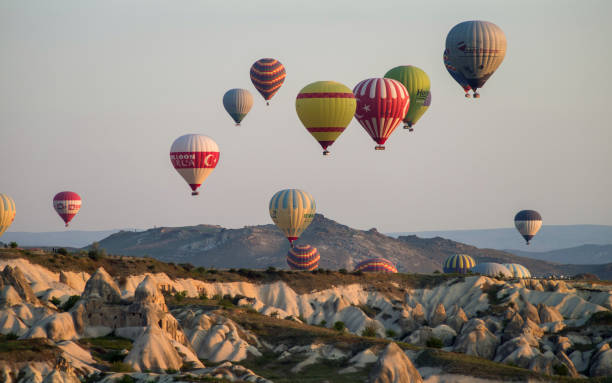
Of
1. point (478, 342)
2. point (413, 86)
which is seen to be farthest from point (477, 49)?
point (478, 342)

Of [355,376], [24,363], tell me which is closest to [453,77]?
[355,376]

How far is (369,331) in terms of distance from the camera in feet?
440

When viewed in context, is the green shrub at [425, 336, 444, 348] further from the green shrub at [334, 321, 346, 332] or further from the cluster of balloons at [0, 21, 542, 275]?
the cluster of balloons at [0, 21, 542, 275]

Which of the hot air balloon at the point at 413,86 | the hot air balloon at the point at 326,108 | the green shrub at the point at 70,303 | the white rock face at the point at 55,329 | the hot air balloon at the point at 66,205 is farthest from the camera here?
the hot air balloon at the point at 66,205

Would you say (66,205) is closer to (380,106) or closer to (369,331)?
(369,331)

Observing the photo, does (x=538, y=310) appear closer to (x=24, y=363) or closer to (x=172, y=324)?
(x=172, y=324)

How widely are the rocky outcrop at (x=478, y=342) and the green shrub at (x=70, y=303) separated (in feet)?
147

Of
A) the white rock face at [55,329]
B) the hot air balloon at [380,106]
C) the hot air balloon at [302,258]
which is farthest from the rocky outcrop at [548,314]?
the white rock face at [55,329]

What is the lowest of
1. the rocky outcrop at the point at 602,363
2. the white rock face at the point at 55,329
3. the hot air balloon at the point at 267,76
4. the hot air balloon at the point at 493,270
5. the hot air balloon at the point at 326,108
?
the rocky outcrop at the point at 602,363

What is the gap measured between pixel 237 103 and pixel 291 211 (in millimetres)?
36263

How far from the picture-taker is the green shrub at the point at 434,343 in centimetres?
12288

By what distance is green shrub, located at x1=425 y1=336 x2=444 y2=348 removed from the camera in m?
123

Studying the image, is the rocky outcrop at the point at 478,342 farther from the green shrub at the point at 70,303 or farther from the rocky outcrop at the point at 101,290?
the green shrub at the point at 70,303

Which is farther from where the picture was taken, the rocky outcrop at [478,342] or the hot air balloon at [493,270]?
the hot air balloon at [493,270]
